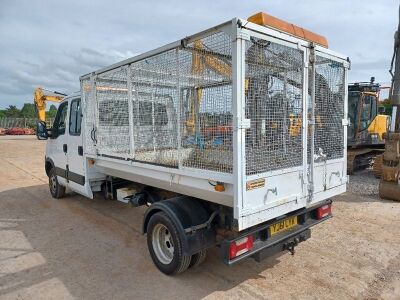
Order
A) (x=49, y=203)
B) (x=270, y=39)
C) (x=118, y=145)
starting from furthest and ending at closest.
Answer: (x=49, y=203) → (x=118, y=145) → (x=270, y=39)

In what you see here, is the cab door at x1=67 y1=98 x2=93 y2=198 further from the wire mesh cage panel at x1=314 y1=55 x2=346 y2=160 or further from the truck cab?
the wire mesh cage panel at x1=314 y1=55 x2=346 y2=160

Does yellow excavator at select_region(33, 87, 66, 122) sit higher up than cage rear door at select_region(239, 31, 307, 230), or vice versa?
yellow excavator at select_region(33, 87, 66, 122)

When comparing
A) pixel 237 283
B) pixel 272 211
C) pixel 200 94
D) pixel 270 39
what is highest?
pixel 270 39

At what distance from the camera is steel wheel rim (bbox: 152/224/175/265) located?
3.75m

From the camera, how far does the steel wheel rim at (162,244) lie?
3.75 metres

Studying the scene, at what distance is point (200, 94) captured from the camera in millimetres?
3393

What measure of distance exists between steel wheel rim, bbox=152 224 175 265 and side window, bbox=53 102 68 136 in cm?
358

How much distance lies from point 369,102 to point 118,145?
8.91 meters

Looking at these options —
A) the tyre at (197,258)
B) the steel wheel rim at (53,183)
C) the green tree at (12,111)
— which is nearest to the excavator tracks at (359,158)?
the tyre at (197,258)

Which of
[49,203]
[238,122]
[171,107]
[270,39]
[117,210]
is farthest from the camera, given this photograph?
[49,203]

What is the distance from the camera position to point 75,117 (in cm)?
587

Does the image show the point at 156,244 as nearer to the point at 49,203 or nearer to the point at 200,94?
the point at 200,94

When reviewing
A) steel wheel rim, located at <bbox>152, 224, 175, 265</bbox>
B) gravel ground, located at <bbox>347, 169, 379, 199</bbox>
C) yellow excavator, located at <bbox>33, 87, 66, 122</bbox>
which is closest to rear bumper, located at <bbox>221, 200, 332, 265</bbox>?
steel wheel rim, located at <bbox>152, 224, 175, 265</bbox>

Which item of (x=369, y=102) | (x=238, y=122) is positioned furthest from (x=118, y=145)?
(x=369, y=102)
